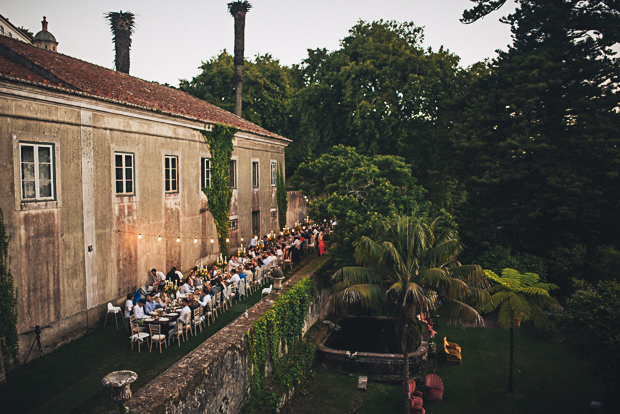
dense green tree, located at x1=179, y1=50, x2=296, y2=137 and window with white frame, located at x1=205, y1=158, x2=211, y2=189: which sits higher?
dense green tree, located at x1=179, y1=50, x2=296, y2=137

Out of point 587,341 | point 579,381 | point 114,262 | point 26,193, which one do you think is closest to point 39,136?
point 26,193

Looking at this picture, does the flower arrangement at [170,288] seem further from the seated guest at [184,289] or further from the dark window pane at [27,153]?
the dark window pane at [27,153]

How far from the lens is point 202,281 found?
16703 millimetres

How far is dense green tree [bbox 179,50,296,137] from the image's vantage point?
36659 mm

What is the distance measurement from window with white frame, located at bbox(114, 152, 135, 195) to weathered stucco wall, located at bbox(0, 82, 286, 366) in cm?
19

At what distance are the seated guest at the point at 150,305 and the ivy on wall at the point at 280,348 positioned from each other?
13.6 ft

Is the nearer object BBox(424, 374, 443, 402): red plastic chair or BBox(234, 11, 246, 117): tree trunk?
BBox(424, 374, 443, 402): red plastic chair

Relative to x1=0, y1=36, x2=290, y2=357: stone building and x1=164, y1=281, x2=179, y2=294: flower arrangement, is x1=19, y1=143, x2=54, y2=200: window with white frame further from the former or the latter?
x1=164, y1=281, x2=179, y2=294: flower arrangement

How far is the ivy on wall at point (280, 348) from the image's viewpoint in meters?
11.7

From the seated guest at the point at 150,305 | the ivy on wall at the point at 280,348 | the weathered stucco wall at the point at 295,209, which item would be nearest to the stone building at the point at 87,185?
the seated guest at the point at 150,305

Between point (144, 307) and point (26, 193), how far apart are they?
5.06 metres

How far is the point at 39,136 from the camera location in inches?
475

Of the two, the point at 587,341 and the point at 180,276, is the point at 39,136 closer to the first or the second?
the point at 180,276

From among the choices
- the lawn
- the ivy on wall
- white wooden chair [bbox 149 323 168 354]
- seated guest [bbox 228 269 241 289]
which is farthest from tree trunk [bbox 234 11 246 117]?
the lawn
